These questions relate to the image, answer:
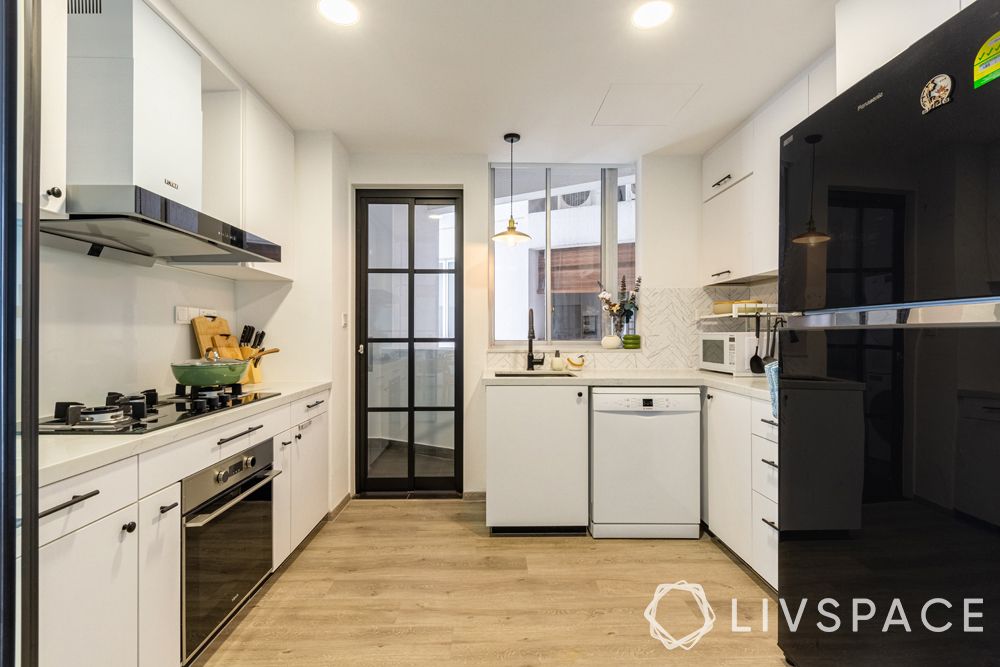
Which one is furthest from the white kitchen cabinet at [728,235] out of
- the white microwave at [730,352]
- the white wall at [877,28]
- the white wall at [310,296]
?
the white wall at [310,296]

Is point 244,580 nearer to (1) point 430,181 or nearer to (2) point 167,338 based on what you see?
(2) point 167,338

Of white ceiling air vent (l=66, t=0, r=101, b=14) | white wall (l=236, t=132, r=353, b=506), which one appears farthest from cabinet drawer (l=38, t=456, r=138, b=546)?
white wall (l=236, t=132, r=353, b=506)

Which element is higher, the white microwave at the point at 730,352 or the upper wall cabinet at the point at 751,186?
the upper wall cabinet at the point at 751,186

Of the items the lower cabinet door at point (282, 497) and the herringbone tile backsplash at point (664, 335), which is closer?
the lower cabinet door at point (282, 497)

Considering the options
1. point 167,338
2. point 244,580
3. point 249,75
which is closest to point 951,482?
point 244,580

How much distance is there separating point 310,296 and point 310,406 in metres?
0.76

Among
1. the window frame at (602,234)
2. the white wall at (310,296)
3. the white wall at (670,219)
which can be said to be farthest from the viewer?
the window frame at (602,234)

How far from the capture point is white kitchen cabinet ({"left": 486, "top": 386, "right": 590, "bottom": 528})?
8.43 feet

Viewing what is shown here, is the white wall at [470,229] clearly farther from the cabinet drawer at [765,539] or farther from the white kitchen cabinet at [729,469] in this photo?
the cabinet drawer at [765,539]

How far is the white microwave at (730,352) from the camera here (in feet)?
8.14

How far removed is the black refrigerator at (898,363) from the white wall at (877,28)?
1.22 feet

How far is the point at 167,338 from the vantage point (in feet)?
7.02

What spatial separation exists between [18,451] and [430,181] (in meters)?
2.76

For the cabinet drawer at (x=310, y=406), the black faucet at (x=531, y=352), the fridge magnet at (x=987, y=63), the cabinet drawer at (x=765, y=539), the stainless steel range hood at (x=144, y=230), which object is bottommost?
the cabinet drawer at (x=765, y=539)
